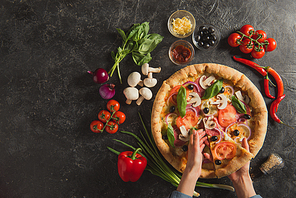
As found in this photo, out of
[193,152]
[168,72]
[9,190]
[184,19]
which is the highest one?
[184,19]

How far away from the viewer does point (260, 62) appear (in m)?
3.56

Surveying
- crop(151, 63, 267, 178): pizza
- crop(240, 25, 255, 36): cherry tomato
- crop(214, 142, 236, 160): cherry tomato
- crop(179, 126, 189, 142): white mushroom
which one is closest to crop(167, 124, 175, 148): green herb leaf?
crop(151, 63, 267, 178): pizza

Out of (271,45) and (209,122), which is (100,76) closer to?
(209,122)

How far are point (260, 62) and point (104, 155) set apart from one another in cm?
346

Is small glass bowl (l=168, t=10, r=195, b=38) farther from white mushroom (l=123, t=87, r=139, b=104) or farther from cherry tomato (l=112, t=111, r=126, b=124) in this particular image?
cherry tomato (l=112, t=111, r=126, b=124)

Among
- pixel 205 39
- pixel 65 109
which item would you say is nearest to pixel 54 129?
pixel 65 109

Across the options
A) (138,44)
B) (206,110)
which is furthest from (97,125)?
(206,110)

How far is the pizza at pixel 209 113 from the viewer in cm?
314

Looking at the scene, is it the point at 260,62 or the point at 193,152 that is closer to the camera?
the point at 193,152

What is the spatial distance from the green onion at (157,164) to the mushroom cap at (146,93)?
18.3 inches

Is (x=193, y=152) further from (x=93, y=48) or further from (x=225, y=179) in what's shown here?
(x=93, y=48)

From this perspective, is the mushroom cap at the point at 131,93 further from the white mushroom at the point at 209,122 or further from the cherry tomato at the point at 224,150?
the cherry tomato at the point at 224,150

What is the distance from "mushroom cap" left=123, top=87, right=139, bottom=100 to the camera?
323 cm

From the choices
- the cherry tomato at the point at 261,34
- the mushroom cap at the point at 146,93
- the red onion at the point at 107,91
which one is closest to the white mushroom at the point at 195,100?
the mushroom cap at the point at 146,93
